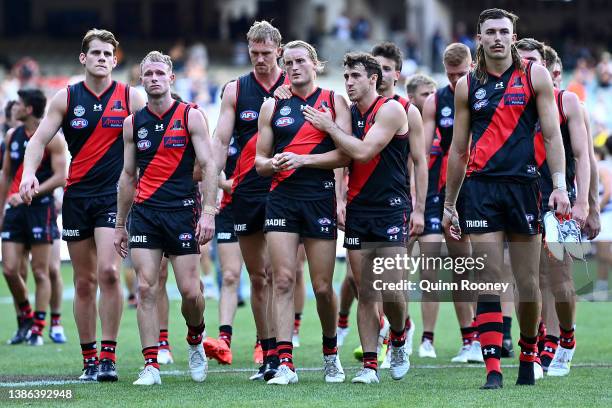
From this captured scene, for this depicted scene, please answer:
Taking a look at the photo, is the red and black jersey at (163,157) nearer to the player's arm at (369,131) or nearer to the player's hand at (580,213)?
the player's arm at (369,131)

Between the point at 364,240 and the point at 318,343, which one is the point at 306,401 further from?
the point at 318,343

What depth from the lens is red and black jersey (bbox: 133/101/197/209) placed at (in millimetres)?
9750

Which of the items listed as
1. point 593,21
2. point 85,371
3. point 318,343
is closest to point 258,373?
point 85,371

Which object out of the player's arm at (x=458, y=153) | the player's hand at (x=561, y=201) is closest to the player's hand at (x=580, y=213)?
the player's hand at (x=561, y=201)

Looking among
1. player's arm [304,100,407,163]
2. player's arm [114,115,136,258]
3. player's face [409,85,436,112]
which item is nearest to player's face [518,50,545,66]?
player's arm [304,100,407,163]

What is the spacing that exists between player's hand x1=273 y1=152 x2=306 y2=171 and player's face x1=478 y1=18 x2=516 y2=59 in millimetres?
1569

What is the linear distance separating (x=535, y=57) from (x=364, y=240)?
211 centimetres

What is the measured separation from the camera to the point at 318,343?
44.5 ft

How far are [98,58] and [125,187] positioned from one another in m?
1.17

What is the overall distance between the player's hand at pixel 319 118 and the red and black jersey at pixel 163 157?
0.94 metres

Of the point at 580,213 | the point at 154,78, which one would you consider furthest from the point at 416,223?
the point at 154,78

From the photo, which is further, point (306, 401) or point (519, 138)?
point (519, 138)

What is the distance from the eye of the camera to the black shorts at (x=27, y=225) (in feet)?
45.0

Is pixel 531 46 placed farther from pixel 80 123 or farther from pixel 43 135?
pixel 43 135
